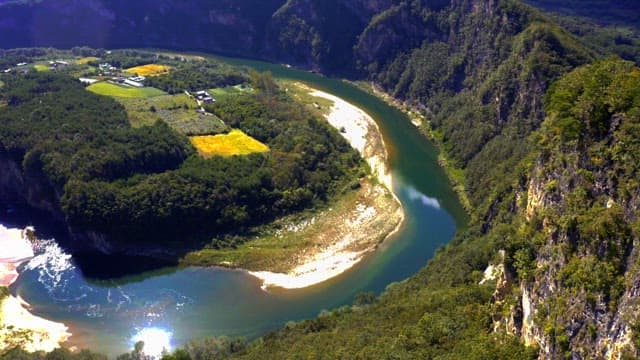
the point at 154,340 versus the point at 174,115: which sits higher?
the point at 174,115

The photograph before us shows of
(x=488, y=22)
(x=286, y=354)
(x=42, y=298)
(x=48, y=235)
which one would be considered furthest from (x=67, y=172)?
(x=488, y=22)

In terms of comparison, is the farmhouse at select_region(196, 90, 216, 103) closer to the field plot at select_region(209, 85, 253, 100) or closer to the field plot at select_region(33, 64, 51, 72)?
the field plot at select_region(209, 85, 253, 100)

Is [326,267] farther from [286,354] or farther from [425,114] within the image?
[425,114]

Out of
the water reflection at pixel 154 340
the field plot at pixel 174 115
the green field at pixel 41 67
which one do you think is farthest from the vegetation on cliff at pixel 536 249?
the green field at pixel 41 67

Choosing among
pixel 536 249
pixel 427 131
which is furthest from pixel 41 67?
pixel 536 249

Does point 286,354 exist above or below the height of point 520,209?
below

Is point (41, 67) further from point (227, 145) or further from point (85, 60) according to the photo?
point (227, 145)
